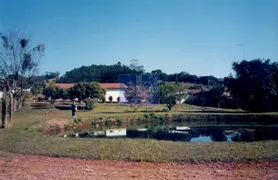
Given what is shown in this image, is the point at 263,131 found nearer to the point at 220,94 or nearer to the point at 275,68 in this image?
the point at 275,68

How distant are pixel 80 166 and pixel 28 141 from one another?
511 cm

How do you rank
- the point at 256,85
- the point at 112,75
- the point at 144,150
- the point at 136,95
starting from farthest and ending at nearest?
the point at 112,75 < the point at 136,95 < the point at 256,85 < the point at 144,150

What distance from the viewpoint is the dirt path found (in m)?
7.41

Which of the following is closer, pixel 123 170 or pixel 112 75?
pixel 123 170

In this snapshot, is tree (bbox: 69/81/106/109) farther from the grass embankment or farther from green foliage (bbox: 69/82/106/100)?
the grass embankment

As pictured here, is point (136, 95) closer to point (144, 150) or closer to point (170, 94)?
point (170, 94)

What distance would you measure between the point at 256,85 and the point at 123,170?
28.4m

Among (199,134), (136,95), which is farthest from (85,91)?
(199,134)

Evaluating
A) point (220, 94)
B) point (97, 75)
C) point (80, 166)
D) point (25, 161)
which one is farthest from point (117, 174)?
point (97, 75)

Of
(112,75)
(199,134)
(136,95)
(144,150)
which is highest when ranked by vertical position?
(112,75)

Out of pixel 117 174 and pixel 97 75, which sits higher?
pixel 97 75

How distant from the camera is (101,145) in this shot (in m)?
11.4

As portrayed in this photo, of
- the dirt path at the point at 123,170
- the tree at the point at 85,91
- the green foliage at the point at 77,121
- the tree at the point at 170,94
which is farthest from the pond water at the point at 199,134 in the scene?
the tree at the point at 85,91

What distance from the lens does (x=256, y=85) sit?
32.2 m
